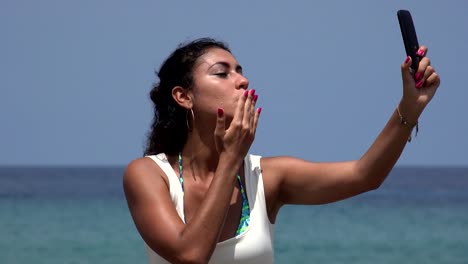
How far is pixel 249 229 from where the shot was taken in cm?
355

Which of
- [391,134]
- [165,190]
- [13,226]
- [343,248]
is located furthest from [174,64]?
[13,226]

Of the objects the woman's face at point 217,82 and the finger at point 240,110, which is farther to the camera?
the woman's face at point 217,82

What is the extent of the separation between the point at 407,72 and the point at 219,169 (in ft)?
2.17

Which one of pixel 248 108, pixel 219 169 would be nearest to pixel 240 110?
pixel 248 108

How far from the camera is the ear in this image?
376 cm

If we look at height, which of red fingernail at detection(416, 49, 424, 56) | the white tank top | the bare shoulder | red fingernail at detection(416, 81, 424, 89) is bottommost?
the white tank top

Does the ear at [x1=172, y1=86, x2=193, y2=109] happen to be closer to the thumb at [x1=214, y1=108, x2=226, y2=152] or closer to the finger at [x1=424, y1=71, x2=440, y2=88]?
the thumb at [x1=214, y1=108, x2=226, y2=152]

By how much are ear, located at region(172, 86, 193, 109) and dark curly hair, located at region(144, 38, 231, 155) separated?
2 cm

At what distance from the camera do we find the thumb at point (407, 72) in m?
3.30

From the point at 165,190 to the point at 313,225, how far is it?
23585 millimetres

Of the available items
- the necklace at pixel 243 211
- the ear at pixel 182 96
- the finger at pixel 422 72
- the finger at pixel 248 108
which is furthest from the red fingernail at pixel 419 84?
the ear at pixel 182 96

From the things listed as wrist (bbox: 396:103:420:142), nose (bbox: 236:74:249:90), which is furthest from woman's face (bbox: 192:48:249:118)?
wrist (bbox: 396:103:420:142)

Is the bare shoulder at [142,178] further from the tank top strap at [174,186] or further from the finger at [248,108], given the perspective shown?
the finger at [248,108]

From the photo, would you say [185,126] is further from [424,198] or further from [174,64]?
[424,198]
